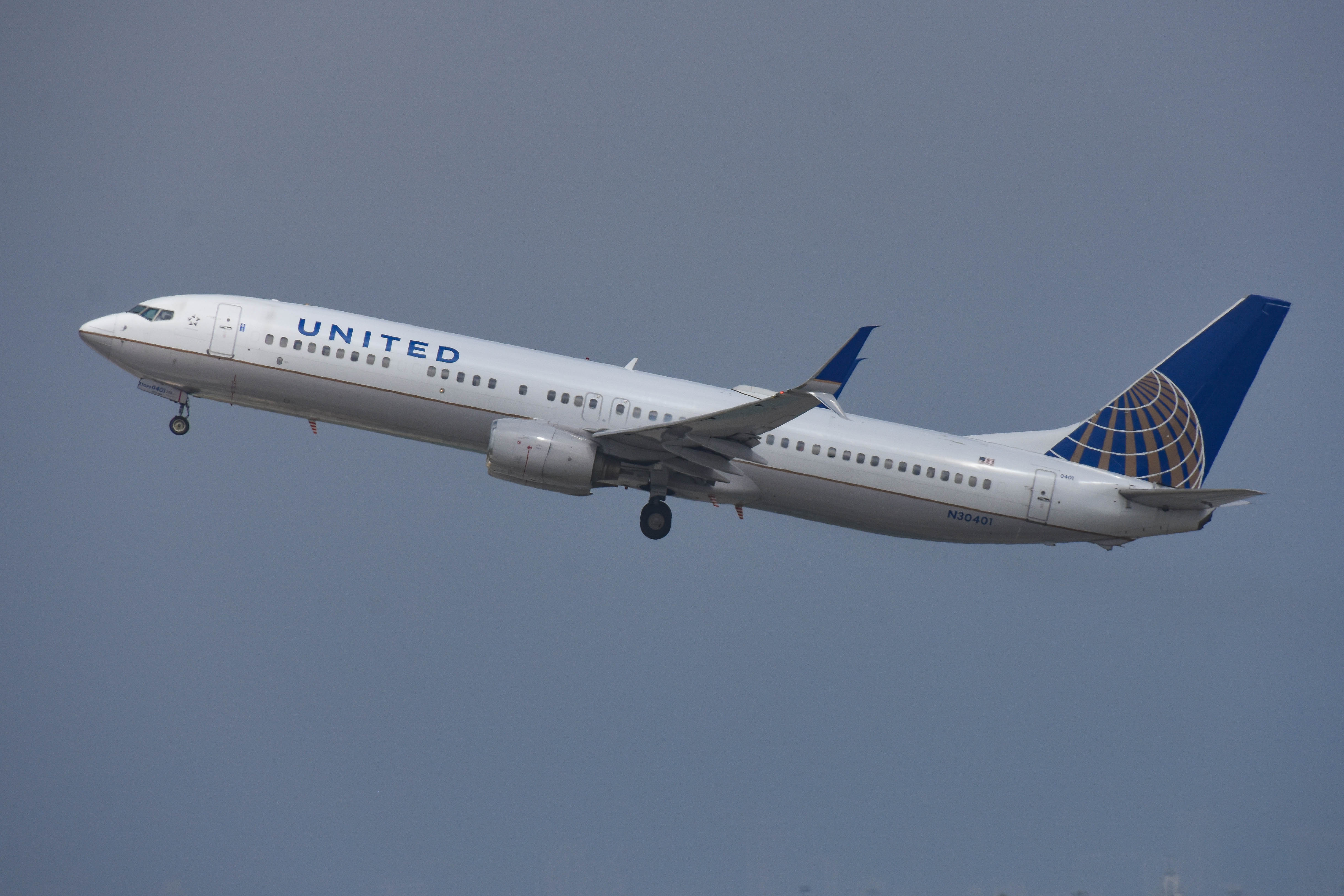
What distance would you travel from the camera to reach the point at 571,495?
32875mm

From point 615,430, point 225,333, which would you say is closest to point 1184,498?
point 615,430

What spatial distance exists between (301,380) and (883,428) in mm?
16778

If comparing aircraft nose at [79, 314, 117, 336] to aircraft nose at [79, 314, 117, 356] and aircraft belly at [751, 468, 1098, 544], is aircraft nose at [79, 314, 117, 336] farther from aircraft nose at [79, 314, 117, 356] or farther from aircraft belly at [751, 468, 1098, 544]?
aircraft belly at [751, 468, 1098, 544]

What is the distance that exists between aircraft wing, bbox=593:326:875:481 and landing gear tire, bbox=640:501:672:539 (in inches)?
76.4

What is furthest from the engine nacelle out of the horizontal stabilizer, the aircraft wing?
the horizontal stabilizer

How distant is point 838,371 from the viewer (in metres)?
27.3

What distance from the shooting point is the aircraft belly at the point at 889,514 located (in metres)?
33.2

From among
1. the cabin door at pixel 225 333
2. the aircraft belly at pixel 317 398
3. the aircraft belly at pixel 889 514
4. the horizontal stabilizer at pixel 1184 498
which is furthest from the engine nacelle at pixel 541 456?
the horizontal stabilizer at pixel 1184 498

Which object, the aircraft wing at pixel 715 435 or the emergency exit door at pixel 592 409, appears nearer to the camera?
the aircraft wing at pixel 715 435

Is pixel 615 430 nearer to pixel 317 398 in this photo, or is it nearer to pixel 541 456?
pixel 541 456

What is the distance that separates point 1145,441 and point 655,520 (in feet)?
52.6

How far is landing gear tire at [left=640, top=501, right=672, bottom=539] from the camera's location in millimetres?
34656

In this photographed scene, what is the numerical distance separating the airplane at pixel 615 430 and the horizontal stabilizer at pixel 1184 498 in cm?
6

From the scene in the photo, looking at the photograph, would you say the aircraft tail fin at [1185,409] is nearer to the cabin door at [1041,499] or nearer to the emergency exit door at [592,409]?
the cabin door at [1041,499]
